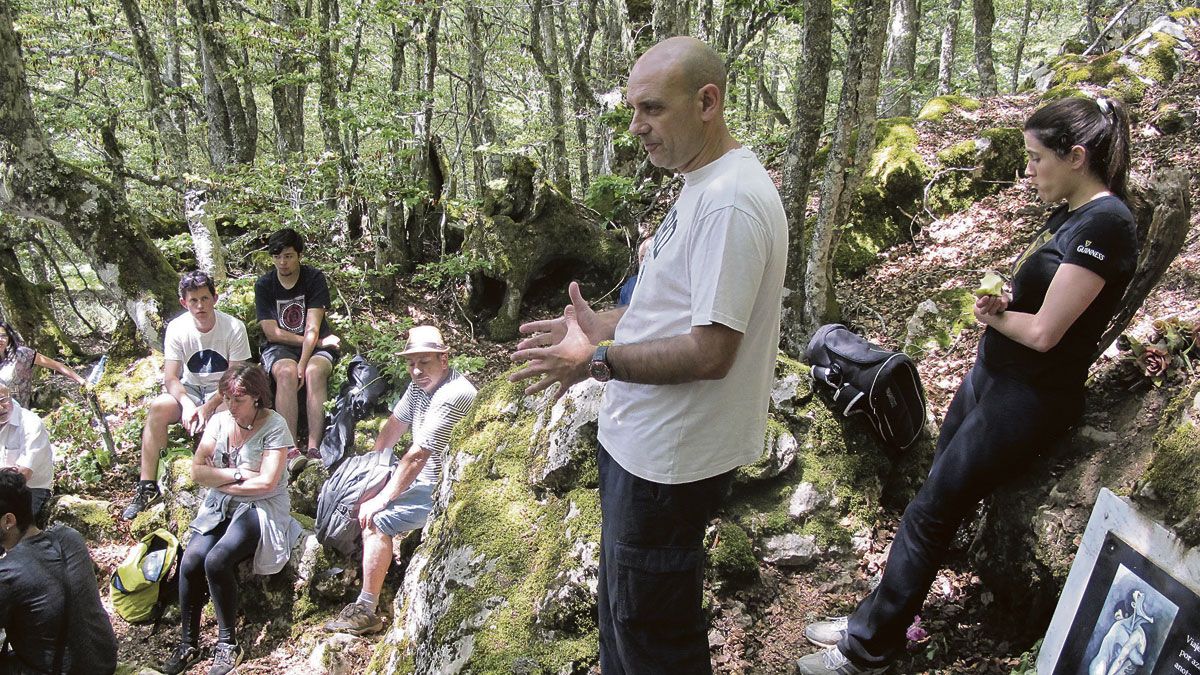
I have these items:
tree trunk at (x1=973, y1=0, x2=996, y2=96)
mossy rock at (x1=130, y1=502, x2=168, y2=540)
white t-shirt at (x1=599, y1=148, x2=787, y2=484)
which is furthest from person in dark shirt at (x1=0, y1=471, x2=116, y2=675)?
tree trunk at (x1=973, y1=0, x2=996, y2=96)

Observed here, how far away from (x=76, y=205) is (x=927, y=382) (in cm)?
782

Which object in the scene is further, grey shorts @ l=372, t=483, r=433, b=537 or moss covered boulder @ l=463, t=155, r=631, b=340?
moss covered boulder @ l=463, t=155, r=631, b=340

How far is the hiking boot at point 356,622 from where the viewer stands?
4.57 m

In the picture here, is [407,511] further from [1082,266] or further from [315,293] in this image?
[1082,266]

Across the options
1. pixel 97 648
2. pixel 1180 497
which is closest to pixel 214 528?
pixel 97 648

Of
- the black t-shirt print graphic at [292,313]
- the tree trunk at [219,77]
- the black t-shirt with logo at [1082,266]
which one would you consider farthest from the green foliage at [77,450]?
the black t-shirt with logo at [1082,266]

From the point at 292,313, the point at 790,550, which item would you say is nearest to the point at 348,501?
the point at 292,313

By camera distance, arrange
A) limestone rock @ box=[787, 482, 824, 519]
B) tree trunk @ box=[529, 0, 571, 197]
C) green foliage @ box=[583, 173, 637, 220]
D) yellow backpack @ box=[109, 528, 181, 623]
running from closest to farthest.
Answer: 1. limestone rock @ box=[787, 482, 824, 519]
2. yellow backpack @ box=[109, 528, 181, 623]
3. green foliage @ box=[583, 173, 637, 220]
4. tree trunk @ box=[529, 0, 571, 197]

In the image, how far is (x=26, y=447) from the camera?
555cm

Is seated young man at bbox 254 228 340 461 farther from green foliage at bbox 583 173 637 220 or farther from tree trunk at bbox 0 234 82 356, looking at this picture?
tree trunk at bbox 0 234 82 356

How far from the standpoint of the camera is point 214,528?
193 inches

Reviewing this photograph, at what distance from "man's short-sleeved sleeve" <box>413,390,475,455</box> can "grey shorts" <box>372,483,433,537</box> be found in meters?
0.36

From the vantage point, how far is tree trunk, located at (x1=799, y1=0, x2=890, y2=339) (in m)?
5.36

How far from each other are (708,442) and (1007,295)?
1.38m
